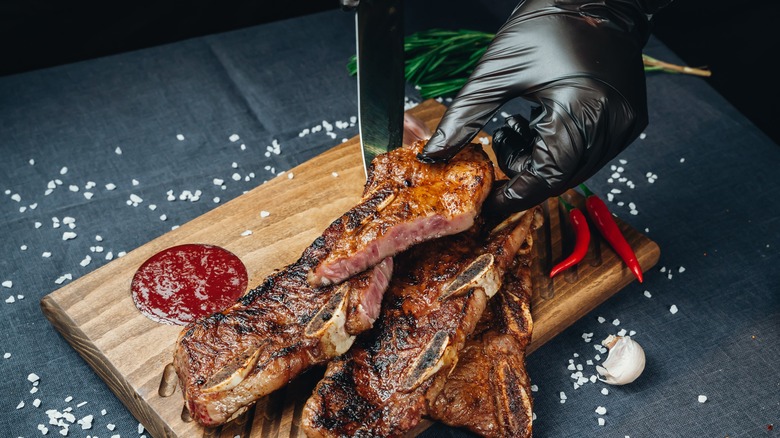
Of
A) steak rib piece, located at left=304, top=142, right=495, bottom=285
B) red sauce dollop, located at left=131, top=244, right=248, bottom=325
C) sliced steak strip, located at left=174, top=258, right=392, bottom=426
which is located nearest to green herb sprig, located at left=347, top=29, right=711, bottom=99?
steak rib piece, located at left=304, top=142, right=495, bottom=285

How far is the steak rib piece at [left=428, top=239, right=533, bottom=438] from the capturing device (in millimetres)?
3012

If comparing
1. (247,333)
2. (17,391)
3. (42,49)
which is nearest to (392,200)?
(247,333)

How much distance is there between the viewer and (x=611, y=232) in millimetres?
3750

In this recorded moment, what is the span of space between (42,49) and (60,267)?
217 centimetres

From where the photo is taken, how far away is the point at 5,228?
13.1 feet

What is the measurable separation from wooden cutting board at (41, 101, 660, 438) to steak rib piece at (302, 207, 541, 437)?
24 centimetres

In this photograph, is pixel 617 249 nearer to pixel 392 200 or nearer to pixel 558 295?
pixel 558 295

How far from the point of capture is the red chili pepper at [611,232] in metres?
3.67

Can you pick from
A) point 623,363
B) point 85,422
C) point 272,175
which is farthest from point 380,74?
point 85,422

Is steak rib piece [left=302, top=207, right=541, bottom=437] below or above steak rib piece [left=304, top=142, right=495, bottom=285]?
below

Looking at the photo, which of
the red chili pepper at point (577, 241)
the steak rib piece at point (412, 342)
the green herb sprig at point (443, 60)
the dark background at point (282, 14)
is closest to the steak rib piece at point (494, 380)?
the steak rib piece at point (412, 342)

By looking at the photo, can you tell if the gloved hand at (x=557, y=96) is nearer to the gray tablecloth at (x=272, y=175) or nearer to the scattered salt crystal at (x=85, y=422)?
the gray tablecloth at (x=272, y=175)

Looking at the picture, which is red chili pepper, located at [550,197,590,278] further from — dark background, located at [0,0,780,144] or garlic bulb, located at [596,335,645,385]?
dark background, located at [0,0,780,144]

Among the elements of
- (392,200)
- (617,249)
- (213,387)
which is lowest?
(617,249)
